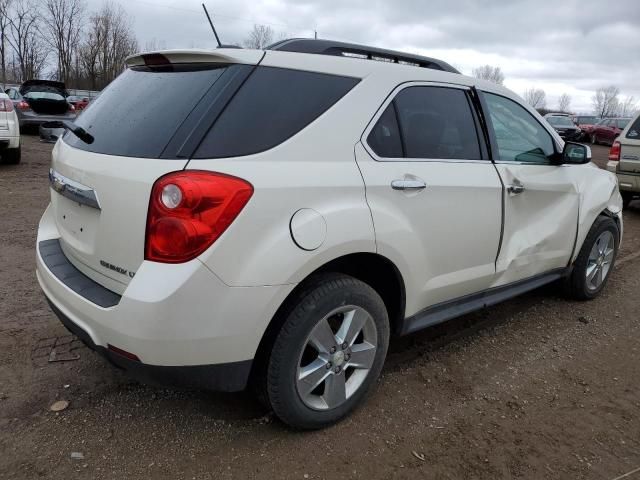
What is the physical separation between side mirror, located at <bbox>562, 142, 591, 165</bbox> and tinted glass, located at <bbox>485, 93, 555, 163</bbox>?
9 cm

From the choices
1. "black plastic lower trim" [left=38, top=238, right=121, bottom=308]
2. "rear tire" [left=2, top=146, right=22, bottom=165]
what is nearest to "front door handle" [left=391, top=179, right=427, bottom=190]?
"black plastic lower trim" [left=38, top=238, right=121, bottom=308]

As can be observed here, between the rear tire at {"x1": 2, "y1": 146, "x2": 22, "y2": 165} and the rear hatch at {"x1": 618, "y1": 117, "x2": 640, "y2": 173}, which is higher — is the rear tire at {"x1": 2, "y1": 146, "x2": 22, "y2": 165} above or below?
below

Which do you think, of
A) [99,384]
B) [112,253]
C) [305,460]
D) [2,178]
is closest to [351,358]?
[305,460]

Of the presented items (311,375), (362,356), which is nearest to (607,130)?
(362,356)

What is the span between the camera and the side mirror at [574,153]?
3.69m

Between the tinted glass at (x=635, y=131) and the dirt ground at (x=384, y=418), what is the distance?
18.0ft

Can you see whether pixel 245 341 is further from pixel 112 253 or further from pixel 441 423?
pixel 441 423

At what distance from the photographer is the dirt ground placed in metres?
2.32

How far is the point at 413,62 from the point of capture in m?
3.07

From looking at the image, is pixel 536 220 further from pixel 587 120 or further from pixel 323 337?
pixel 587 120

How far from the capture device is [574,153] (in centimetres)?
371

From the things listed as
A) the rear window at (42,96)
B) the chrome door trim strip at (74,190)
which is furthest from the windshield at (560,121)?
the chrome door trim strip at (74,190)

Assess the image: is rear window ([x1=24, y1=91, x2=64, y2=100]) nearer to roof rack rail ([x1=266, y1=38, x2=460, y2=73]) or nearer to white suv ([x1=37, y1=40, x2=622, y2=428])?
white suv ([x1=37, y1=40, x2=622, y2=428])

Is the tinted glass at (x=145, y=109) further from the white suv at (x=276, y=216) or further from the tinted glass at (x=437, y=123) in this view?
the tinted glass at (x=437, y=123)
